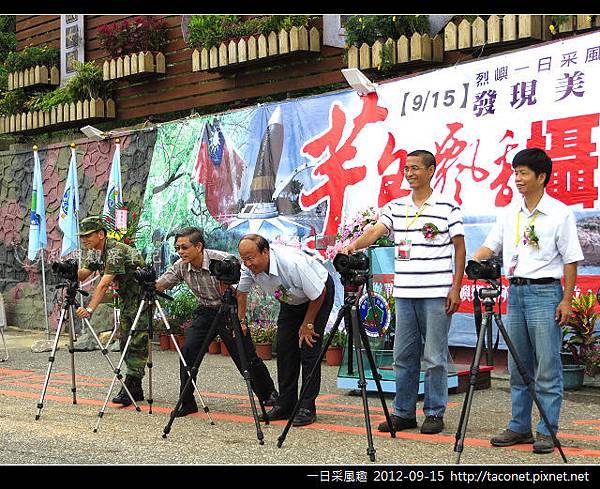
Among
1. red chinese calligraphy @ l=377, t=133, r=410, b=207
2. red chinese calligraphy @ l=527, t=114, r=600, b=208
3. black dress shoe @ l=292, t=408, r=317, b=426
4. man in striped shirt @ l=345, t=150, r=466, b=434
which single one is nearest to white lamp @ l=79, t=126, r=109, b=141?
red chinese calligraphy @ l=377, t=133, r=410, b=207

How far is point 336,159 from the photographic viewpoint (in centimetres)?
1142

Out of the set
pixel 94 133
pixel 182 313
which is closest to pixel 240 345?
pixel 182 313

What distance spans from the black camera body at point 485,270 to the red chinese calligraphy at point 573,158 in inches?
118

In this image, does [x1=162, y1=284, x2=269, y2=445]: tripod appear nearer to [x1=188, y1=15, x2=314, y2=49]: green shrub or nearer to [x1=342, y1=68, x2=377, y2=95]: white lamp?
[x1=342, y1=68, x2=377, y2=95]: white lamp

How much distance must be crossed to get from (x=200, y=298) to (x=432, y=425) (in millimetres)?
2351

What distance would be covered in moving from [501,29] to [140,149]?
6.29m

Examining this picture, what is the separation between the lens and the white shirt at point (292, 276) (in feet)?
23.7

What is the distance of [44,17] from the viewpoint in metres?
18.7

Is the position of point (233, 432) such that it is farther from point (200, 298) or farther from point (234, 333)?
point (200, 298)

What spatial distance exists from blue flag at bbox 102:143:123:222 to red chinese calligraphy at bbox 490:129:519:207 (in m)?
6.58

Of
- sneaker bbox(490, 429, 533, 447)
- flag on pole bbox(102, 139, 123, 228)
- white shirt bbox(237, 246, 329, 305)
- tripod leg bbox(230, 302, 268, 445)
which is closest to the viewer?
sneaker bbox(490, 429, 533, 447)

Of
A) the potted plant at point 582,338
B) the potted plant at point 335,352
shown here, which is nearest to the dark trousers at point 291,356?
the potted plant at point 582,338

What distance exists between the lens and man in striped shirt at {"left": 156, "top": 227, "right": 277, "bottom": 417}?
798cm

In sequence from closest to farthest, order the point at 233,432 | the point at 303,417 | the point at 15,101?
the point at 233,432 < the point at 303,417 < the point at 15,101
